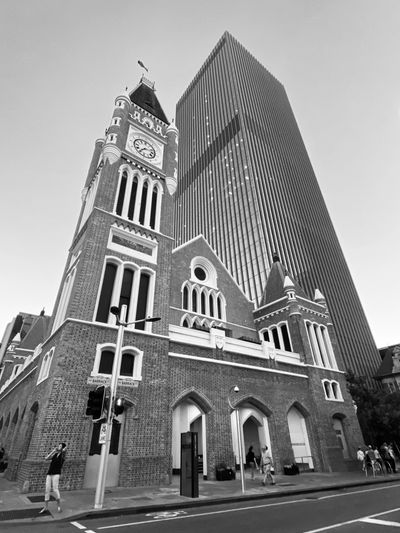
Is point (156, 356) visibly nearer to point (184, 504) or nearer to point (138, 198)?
point (184, 504)

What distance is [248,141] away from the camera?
81.4m

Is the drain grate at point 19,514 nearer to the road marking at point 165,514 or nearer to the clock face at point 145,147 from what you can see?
the road marking at point 165,514

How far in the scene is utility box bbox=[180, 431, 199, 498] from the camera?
9.82 metres

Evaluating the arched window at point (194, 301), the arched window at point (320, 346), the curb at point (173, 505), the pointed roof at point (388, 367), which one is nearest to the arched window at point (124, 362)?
the curb at point (173, 505)

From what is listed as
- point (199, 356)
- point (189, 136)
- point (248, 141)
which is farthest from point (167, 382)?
point (189, 136)

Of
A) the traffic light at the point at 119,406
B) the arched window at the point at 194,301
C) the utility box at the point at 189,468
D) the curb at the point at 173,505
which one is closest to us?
the curb at the point at 173,505

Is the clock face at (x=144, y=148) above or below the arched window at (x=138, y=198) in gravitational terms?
above

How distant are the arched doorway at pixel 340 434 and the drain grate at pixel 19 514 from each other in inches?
823

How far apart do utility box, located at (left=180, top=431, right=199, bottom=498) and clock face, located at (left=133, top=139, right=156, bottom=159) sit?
1990 cm

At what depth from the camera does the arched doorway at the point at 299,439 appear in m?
19.3

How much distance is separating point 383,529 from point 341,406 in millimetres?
18902

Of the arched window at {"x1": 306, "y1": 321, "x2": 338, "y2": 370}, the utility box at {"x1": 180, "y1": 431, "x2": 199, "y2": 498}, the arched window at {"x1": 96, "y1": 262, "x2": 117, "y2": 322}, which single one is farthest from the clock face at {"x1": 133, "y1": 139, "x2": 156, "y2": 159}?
the utility box at {"x1": 180, "y1": 431, "x2": 199, "y2": 498}

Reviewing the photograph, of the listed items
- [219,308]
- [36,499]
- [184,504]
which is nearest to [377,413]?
[219,308]

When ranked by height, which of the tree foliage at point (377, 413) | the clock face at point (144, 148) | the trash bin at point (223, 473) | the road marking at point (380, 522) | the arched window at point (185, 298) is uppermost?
the clock face at point (144, 148)
